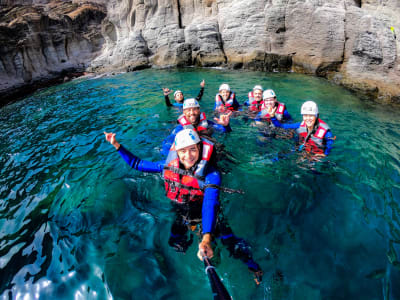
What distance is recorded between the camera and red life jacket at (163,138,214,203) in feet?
10.6

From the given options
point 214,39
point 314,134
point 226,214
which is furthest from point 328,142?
point 214,39

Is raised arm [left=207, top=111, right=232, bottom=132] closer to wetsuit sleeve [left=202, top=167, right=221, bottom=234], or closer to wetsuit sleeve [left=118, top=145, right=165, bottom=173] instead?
wetsuit sleeve [left=118, top=145, right=165, bottom=173]

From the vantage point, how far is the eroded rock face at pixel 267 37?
1117cm

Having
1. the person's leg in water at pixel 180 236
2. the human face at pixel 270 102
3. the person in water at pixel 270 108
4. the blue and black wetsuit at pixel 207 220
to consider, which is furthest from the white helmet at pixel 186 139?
the human face at pixel 270 102

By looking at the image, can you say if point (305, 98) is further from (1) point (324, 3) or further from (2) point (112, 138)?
(2) point (112, 138)

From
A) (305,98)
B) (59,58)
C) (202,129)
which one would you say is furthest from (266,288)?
(59,58)

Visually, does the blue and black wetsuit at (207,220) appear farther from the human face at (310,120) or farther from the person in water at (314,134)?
the human face at (310,120)

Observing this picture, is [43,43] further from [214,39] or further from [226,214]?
[226,214]

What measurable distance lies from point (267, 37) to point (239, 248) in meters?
17.3

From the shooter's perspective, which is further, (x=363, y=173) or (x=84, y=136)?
(x=84, y=136)

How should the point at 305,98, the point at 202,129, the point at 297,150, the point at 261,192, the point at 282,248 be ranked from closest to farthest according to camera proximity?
the point at 282,248, the point at 261,192, the point at 297,150, the point at 202,129, the point at 305,98

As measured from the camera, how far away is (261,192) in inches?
176

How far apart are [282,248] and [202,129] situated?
365cm

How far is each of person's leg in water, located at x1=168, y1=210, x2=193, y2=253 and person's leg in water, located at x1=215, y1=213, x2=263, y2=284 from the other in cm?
52
